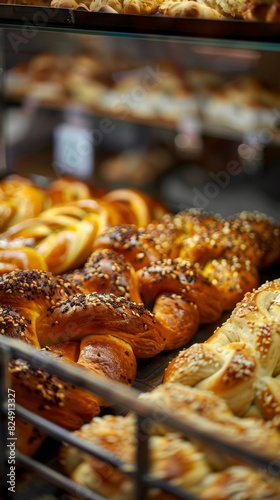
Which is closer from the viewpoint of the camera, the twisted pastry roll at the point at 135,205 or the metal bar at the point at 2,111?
the twisted pastry roll at the point at 135,205

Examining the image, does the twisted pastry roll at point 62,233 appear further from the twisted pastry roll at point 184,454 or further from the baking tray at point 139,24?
the twisted pastry roll at point 184,454

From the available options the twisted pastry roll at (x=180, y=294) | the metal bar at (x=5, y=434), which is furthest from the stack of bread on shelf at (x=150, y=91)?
the metal bar at (x=5, y=434)

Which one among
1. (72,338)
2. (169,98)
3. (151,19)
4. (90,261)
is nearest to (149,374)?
(72,338)

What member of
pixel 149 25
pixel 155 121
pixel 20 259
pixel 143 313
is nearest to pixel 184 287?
pixel 143 313

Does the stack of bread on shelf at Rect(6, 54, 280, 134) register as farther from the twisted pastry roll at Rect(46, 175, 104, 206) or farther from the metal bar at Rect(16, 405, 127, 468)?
the metal bar at Rect(16, 405, 127, 468)

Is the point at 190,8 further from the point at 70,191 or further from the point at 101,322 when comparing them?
the point at 70,191

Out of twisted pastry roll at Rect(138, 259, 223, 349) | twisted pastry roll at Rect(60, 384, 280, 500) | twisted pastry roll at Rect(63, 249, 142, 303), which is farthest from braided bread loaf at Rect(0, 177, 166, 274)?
twisted pastry roll at Rect(60, 384, 280, 500)

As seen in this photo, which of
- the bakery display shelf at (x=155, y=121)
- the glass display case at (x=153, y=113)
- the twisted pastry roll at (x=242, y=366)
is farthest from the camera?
the glass display case at (x=153, y=113)

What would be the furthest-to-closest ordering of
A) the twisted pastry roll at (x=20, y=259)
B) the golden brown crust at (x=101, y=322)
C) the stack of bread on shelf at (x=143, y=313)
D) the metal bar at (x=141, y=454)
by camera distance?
the twisted pastry roll at (x=20, y=259)
the golden brown crust at (x=101, y=322)
the stack of bread on shelf at (x=143, y=313)
the metal bar at (x=141, y=454)
